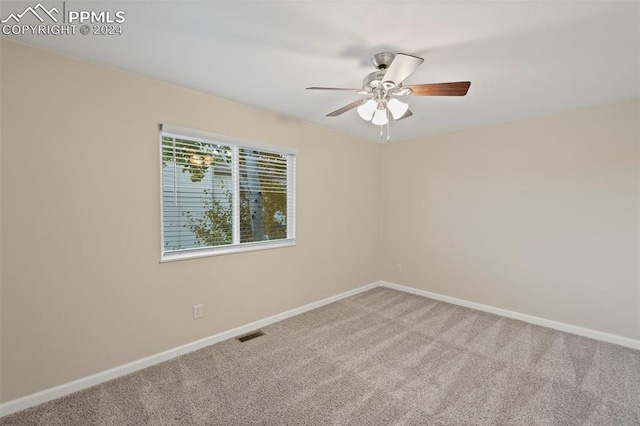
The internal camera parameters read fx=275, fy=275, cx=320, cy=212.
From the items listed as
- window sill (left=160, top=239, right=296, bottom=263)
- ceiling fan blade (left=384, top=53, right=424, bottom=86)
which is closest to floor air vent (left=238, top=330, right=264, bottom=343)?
window sill (left=160, top=239, right=296, bottom=263)

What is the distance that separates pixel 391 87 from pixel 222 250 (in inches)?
81.4

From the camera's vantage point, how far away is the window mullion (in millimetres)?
2785

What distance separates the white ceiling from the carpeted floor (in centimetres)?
233

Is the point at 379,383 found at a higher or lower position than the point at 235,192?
lower

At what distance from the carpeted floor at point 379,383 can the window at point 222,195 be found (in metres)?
1.00

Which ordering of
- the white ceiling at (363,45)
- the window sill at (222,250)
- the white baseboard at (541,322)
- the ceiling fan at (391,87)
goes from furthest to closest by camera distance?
the white baseboard at (541,322)
the window sill at (222,250)
the ceiling fan at (391,87)
the white ceiling at (363,45)

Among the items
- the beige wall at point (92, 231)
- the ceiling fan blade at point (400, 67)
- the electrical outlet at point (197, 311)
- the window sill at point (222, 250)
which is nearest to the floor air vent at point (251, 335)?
the beige wall at point (92, 231)

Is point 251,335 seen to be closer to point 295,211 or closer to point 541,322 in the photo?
point 295,211

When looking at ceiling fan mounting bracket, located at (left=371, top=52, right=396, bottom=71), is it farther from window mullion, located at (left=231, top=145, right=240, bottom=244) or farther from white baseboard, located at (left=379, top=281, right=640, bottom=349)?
white baseboard, located at (left=379, top=281, right=640, bottom=349)

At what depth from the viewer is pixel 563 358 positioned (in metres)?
2.40

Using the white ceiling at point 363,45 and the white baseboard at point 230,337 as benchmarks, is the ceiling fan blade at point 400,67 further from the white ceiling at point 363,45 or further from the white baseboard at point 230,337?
the white baseboard at point 230,337

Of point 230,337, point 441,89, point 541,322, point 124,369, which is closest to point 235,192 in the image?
point 230,337

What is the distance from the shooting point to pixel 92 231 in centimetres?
200

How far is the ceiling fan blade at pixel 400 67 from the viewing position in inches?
57.7
